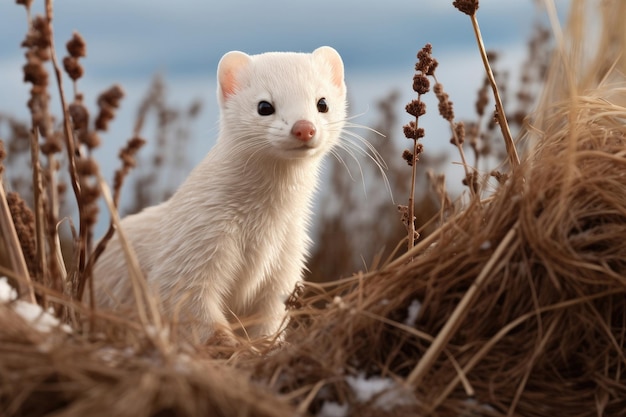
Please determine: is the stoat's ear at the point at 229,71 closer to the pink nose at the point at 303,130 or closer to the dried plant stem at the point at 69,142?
the pink nose at the point at 303,130

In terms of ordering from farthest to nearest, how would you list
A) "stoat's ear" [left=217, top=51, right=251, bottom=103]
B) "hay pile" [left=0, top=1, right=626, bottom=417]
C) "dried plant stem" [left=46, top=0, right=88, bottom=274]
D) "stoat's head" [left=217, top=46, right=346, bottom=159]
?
"stoat's ear" [left=217, top=51, right=251, bottom=103] < "stoat's head" [left=217, top=46, right=346, bottom=159] < "dried plant stem" [left=46, top=0, right=88, bottom=274] < "hay pile" [left=0, top=1, right=626, bottom=417]

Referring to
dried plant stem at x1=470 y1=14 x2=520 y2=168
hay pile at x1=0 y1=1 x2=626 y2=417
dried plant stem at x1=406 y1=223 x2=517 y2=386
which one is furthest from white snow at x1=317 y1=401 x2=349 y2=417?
dried plant stem at x1=470 y1=14 x2=520 y2=168

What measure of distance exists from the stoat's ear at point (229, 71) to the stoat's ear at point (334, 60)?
1.06ft

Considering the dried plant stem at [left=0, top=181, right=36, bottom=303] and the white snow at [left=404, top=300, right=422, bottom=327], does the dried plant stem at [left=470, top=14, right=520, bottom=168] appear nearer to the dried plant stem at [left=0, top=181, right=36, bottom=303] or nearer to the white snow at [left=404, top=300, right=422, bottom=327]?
the white snow at [left=404, top=300, right=422, bottom=327]

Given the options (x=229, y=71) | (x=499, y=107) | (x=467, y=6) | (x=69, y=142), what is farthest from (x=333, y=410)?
(x=229, y=71)

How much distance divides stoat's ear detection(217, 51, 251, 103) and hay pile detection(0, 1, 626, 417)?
1365 millimetres

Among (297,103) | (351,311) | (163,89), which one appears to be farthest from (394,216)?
(351,311)

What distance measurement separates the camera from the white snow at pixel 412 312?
2.34 metres

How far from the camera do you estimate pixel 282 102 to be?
3377 mm

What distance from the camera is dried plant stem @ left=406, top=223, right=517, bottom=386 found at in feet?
7.11

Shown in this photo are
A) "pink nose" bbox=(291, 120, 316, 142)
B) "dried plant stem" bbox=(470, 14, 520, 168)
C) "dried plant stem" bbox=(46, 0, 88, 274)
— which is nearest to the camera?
"dried plant stem" bbox=(46, 0, 88, 274)

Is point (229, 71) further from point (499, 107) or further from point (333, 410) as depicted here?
point (333, 410)

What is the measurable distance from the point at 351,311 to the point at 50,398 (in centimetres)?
87

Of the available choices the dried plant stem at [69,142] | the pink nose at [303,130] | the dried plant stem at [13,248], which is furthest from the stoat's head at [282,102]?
the dried plant stem at [13,248]
